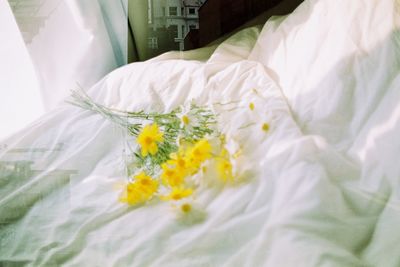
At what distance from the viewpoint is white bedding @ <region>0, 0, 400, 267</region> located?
1.70ft

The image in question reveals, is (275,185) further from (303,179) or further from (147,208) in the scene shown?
(147,208)

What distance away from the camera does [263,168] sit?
0.65m

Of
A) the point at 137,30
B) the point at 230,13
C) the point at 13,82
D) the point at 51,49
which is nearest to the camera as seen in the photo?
the point at 13,82

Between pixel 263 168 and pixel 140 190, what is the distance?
0.67 ft

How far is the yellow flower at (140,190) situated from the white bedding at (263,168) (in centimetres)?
2

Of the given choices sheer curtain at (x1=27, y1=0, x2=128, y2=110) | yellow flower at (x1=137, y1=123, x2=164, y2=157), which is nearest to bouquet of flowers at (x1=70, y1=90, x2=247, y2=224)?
yellow flower at (x1=137, y1=123, x2=164, y2=157)

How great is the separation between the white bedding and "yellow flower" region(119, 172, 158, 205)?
0.06ft

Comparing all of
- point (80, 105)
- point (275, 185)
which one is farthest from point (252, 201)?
point (80, 105)

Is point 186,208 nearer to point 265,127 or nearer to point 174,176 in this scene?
point 174,176

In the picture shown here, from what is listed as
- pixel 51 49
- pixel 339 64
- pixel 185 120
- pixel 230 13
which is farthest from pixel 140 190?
pixel 230 13

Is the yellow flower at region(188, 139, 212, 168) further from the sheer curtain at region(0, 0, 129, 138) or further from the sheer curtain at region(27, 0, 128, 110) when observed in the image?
the sheer curtain at region(27, 0, 128, 110)

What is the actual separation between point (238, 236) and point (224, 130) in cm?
28

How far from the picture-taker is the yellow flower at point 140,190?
616mm

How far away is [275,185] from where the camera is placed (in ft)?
2.01
